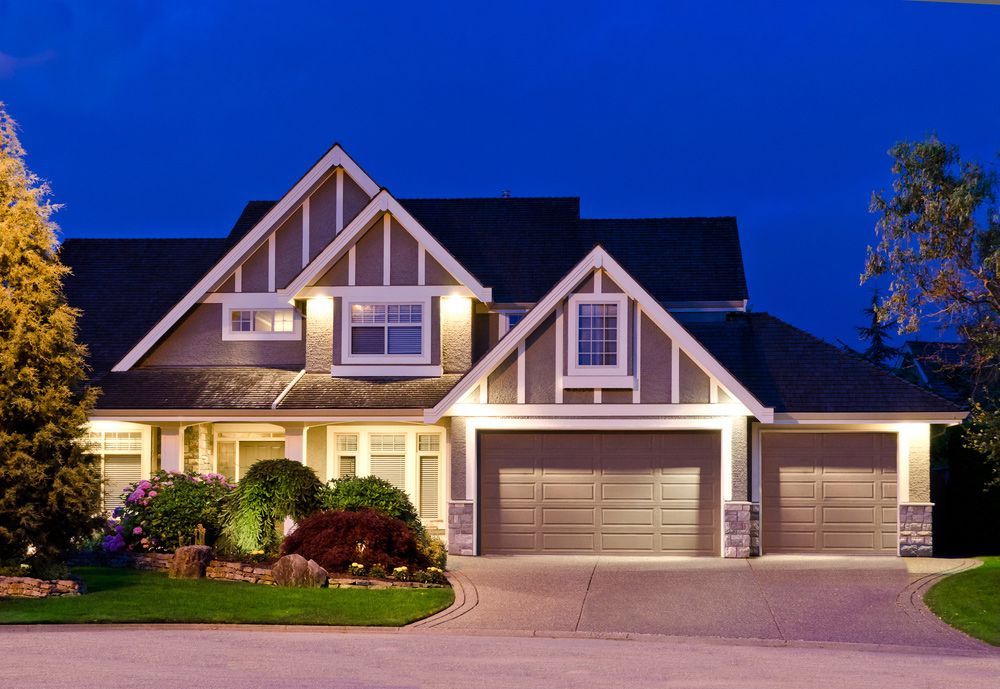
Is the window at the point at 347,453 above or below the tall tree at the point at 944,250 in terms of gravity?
below

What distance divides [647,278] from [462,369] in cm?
483

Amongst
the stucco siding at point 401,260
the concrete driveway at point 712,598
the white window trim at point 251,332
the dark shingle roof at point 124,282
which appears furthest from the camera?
the dark shingle roof at point 124,282

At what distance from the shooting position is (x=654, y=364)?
68.1 ft

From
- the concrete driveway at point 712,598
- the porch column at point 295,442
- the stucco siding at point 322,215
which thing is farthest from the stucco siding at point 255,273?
the concrete driveway at point 712,598

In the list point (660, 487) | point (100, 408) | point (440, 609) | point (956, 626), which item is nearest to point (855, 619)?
point (956, 626)

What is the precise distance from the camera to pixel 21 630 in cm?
1337

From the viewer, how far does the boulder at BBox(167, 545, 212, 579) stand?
1780cm

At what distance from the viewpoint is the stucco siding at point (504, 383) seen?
21000mm

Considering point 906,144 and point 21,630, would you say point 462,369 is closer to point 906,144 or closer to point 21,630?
point 906,144

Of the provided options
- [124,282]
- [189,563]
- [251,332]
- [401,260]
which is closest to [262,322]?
[251,332]

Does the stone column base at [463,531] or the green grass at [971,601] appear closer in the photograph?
the green grass at [971,601]

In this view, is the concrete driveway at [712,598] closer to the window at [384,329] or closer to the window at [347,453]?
the window at [347,453]

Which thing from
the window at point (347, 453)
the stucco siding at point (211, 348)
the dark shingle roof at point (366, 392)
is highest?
the stucco siding at point (211, 348)

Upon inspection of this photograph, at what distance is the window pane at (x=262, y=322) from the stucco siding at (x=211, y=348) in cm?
29
